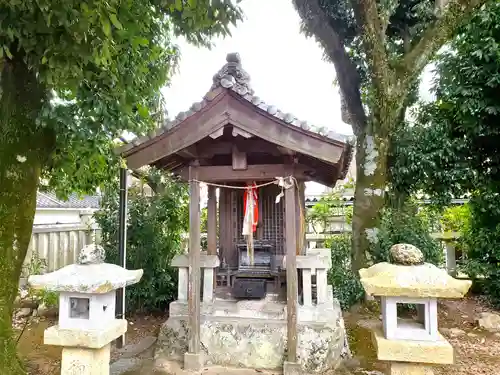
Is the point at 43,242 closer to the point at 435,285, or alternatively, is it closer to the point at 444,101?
the point at 435,285

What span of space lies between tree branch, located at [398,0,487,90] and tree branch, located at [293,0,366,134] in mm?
1388

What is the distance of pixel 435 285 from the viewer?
10.0 ft

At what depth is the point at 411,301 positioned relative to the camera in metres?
3.23

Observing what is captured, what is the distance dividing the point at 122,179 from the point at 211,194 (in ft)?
4.96

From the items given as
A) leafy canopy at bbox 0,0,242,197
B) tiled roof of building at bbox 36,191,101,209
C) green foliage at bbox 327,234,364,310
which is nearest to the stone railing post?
leafy canopy at bbox 0,0,242,197

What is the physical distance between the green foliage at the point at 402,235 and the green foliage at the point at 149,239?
4.53 m

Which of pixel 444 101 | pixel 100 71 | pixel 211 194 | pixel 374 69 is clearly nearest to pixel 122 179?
pixel 211 194

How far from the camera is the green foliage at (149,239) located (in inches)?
302

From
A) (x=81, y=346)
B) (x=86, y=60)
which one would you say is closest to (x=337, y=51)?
(x=86, y=60)

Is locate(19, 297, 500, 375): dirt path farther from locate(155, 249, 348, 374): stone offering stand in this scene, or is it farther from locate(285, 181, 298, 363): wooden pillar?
locate(285, 181, 298, 363): wooden pillar

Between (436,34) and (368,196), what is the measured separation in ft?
13.0

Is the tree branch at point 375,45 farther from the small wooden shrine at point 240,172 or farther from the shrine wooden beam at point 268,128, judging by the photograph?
the shrine wooden beam at point 268,128

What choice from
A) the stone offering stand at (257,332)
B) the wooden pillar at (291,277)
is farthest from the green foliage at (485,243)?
the wooden pillar at (291,277)

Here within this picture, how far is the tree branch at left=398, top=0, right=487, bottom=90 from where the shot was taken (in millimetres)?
7984
